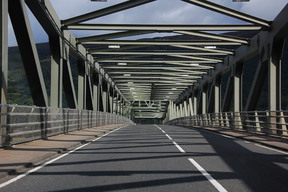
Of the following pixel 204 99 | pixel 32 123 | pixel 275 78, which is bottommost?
pixel 32 123

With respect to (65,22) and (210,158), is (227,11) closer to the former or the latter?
(65,22)

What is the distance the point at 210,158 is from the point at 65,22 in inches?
526

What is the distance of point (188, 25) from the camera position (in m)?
21.1

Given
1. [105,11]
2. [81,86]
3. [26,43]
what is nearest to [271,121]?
[105,11]

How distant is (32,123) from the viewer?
41.7ft

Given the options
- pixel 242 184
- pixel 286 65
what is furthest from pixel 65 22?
pixel 286 65

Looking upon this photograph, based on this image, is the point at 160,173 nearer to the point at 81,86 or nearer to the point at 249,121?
the point at 249,121

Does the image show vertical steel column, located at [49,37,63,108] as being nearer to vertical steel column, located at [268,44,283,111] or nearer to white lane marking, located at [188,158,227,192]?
vertical steel column, located at [268,44,283,111]

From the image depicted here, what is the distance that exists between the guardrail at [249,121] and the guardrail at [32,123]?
28.8 ft

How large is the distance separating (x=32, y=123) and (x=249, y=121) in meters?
10.7

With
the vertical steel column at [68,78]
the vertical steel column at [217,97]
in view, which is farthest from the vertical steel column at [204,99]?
the vertical steel column at [68,78]

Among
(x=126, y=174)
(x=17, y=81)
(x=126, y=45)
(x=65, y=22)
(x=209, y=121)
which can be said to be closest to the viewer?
(x=126, y=174)

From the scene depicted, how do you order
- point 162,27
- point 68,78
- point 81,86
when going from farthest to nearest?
point 81,86, point 68,78, point 162,27

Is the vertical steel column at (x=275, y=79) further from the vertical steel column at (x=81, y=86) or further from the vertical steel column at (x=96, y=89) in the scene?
the vertical steel column at (x=96, y=89)
